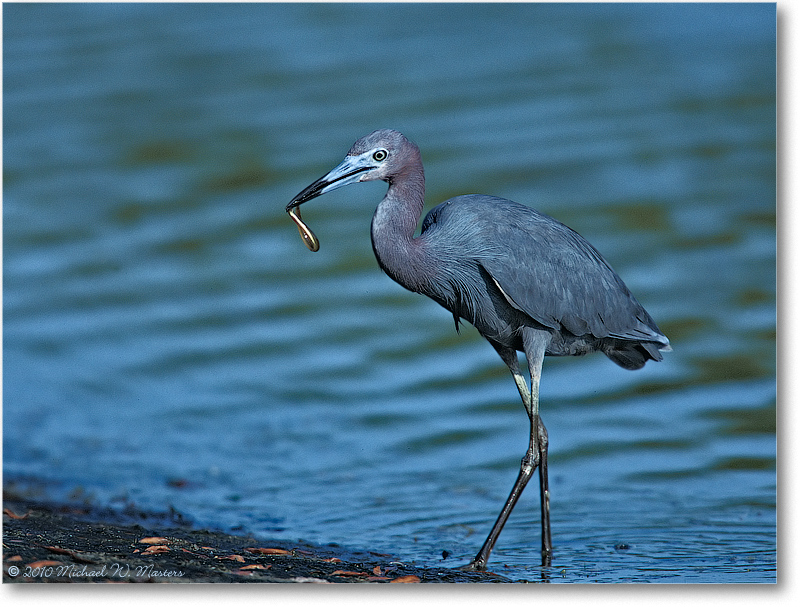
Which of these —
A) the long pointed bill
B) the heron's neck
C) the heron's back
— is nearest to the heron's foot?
the heron's back

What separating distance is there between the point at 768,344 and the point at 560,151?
364 centimetres

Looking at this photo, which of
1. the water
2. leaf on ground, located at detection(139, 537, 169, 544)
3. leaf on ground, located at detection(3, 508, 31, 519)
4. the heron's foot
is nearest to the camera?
leaf on ground, located at detection(139, 537, 169, 544)

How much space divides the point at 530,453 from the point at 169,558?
1.72 meters

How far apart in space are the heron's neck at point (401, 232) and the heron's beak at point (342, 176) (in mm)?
147

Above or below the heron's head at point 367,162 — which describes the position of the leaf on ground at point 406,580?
below

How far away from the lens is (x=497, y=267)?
13.5 feet

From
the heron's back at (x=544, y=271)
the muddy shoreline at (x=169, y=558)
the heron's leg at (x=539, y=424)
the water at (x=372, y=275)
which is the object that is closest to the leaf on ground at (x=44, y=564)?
the muddy shoreline at (x=169, y=558)

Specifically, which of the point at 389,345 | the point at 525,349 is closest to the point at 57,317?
the point at 389,345

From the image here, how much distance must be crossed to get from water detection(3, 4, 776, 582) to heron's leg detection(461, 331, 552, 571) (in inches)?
5.0

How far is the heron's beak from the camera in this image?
3.98 meters

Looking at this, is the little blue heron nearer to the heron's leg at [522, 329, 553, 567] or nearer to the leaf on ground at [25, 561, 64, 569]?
the heron's leg at [522, 329, 553, 567]

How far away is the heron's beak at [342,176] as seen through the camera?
157 inches

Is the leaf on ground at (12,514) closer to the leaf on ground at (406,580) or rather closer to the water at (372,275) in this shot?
the water at (372,275)

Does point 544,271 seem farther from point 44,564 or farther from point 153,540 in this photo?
point 44,564
